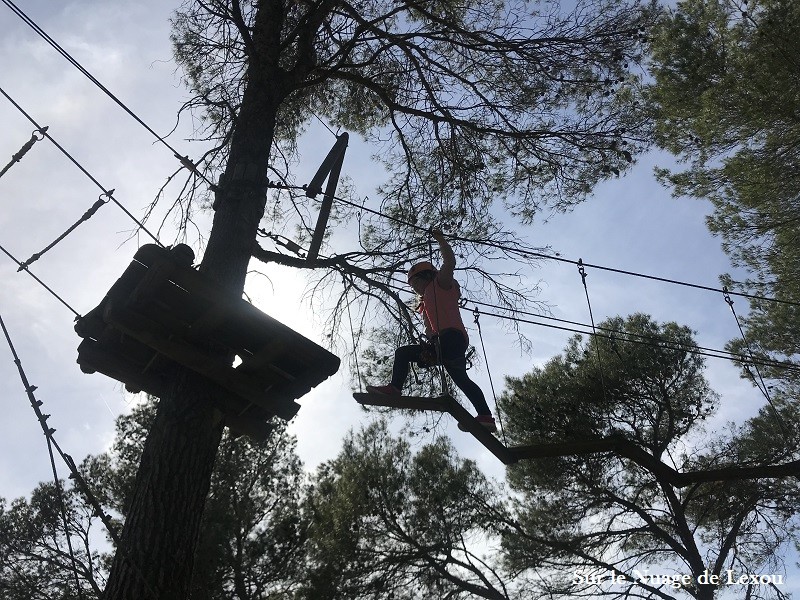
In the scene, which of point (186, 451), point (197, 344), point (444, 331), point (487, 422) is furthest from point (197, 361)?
point (487, 422)

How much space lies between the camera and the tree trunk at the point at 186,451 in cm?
299

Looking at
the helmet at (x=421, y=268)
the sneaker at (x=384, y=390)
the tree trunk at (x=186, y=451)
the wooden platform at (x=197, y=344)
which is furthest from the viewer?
the helmet at (x=421, y=268)

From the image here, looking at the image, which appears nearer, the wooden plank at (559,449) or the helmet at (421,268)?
the wooden plank at (559,449)

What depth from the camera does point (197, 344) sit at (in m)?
3.64

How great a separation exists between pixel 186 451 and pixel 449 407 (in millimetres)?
1360

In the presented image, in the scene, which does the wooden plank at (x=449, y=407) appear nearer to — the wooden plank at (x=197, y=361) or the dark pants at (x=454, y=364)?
the dark pants at (x=454, y=364)

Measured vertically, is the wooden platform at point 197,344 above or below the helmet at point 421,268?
below

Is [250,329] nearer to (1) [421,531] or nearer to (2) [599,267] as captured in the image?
(2) [599,267]

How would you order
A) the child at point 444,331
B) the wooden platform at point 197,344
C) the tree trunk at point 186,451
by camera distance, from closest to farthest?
the tree trunk at point 186,451, the wooden platform at point 197,344, the child at point 444,331

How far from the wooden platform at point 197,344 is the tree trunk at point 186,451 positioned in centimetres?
13

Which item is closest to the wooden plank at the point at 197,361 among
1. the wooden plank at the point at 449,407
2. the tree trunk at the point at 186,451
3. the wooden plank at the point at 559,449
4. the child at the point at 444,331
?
the tree trunk at the point at 186,451

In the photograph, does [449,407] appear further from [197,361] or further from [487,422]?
[197,361]

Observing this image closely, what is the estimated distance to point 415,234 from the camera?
6336mm

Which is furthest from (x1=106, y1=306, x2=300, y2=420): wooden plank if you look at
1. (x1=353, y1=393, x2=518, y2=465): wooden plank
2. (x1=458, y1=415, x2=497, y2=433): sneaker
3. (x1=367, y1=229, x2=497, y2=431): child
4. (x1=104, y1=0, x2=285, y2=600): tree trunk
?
(x1=458, y1=415, x2=497, y2=433): sneaker
